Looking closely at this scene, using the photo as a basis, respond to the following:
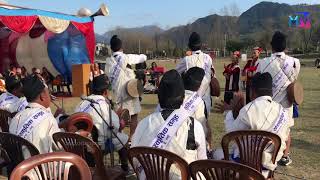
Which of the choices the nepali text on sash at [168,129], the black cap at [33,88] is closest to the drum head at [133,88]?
the black cap at [33,88]

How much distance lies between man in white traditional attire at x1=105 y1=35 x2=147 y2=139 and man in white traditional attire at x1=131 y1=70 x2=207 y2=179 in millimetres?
3772

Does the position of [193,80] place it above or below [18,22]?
below

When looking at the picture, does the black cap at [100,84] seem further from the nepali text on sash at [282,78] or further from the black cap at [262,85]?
the nepali text on sash at [282,78]

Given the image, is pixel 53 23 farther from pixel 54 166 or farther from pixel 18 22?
pixel 54 166

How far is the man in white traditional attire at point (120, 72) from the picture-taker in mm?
7207

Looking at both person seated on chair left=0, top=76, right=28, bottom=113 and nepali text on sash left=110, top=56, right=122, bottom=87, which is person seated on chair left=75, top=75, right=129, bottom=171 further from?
nepali text on sash left=110, top=56, right=122, bottom=87

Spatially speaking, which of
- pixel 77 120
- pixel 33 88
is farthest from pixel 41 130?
pixel 77 120

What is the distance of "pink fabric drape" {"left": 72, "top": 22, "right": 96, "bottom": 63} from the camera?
1494 cm

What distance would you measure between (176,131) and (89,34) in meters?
12.9

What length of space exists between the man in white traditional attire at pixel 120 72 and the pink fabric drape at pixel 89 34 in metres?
7.79

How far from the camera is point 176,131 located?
3367mm

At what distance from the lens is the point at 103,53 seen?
53.1 meters

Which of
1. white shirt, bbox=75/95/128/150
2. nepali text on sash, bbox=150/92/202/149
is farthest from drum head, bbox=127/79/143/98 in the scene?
nepali text on sash, bbox=150/92/202/149

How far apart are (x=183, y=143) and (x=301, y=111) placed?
8.15 meters
